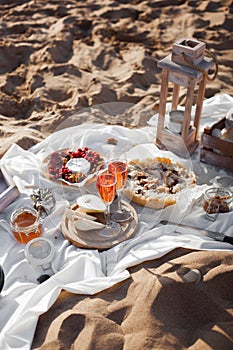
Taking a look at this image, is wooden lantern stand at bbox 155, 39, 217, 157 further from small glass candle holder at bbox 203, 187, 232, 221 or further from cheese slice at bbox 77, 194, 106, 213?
cheese slice at bbox 77, 194, 106, 213

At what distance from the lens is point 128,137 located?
297 centimetres

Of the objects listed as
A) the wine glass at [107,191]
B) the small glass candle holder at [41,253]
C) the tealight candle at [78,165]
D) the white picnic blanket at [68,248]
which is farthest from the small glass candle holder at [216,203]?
the small glass candle holder at [41,253]

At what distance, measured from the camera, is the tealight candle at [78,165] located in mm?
2379

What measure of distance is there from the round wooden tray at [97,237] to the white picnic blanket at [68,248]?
0.03 metres

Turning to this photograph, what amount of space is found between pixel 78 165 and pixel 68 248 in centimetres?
53

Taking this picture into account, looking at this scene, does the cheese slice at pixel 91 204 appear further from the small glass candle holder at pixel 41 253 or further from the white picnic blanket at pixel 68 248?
the small glass candle holder at pixel 41 253

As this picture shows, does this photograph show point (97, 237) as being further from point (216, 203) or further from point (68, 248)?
point (216, 203)

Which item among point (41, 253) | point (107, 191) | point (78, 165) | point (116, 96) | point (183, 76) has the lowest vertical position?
point (116, 96)

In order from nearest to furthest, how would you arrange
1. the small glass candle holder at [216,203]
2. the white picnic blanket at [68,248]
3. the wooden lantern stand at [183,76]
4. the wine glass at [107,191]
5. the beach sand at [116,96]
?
the beach sand at [116,96]
the white picnic blanket at [68,248]
the wine glass at [107,191]
the small glass candle holder at [216,203]
the wooden lantern stand at [183,76]

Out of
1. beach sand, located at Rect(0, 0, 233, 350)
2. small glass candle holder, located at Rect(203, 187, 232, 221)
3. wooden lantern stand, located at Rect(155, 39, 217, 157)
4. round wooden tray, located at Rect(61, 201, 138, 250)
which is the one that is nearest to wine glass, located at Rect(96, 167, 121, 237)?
A: round wooden tray, located at Rect(61, 201, 138, 250)

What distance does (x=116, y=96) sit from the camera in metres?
3.80

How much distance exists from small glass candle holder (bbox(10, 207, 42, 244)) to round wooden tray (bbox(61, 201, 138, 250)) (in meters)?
0.14

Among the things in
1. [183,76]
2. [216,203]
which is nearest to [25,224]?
[216,203]

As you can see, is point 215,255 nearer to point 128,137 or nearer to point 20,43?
point 128,137
